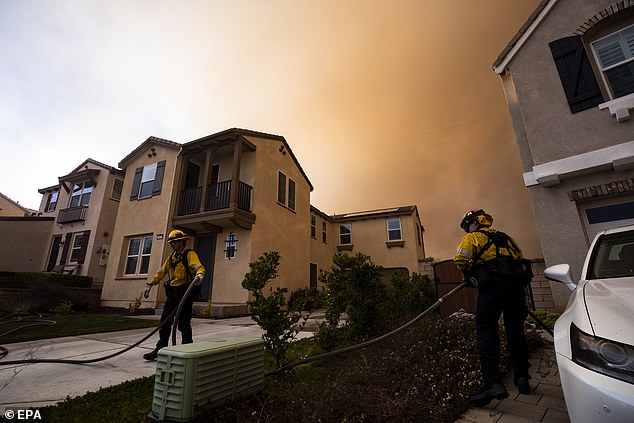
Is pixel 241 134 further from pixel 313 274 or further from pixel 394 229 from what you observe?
pixel 394 229

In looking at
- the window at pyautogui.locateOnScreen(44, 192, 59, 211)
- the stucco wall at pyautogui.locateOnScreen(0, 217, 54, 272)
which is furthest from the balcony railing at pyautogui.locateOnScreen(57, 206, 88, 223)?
the window at pyautogui.locateOnScreen(44, 192, 59, 211)

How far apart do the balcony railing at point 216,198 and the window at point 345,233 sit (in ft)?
31.3

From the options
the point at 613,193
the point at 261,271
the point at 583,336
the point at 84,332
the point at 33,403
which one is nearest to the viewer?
the point at 583,336

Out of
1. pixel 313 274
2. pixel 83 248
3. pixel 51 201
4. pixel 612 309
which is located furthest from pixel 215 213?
pixel 51 201

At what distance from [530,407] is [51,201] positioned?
1045 inches

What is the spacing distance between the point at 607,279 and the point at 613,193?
4.82 metres

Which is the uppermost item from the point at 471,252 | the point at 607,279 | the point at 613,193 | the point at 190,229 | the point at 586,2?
the point at 586,2

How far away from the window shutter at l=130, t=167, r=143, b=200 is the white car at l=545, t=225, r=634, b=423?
15.2 m

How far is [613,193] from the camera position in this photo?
5238 mm

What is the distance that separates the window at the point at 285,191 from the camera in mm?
13406

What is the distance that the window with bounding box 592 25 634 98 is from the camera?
565cm

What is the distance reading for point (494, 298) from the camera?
2584mm

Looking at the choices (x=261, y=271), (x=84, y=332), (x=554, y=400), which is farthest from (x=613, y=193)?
(x=84, y=332)

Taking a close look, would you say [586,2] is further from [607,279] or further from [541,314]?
[607,279]
